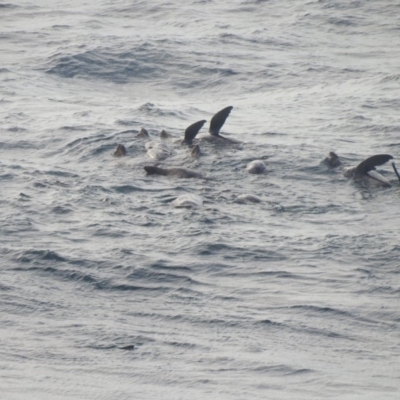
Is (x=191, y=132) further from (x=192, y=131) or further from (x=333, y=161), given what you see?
(x=333, y=161)

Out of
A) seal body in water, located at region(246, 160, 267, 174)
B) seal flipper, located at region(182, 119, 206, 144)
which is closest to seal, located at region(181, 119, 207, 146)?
seal flipper, located at region(182, 119, 206, 144)

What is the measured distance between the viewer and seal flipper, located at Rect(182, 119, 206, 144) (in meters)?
16.1

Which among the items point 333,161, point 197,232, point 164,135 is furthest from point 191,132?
point 197,232

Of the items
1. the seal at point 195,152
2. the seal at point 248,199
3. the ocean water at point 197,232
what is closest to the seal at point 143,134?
the ocean water at point 197,232

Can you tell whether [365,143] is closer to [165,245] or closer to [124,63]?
[165,245]

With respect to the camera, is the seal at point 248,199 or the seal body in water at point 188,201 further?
the seal at point 248,199

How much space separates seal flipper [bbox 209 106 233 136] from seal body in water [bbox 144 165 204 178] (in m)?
1.99

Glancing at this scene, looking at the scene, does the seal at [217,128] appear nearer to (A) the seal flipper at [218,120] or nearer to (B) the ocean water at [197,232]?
(A) the seal flipper at [218,120]

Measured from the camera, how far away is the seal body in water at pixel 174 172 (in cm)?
1457

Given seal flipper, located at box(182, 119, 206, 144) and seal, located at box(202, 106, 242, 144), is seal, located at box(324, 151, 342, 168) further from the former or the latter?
seal flipper, located at box(182, 119, 206, 144)

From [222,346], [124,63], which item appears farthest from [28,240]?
[124,63]

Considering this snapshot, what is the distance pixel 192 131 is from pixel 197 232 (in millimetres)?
4271

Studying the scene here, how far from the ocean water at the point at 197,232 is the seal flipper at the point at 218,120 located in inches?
23.0

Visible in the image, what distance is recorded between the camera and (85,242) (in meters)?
12.0
